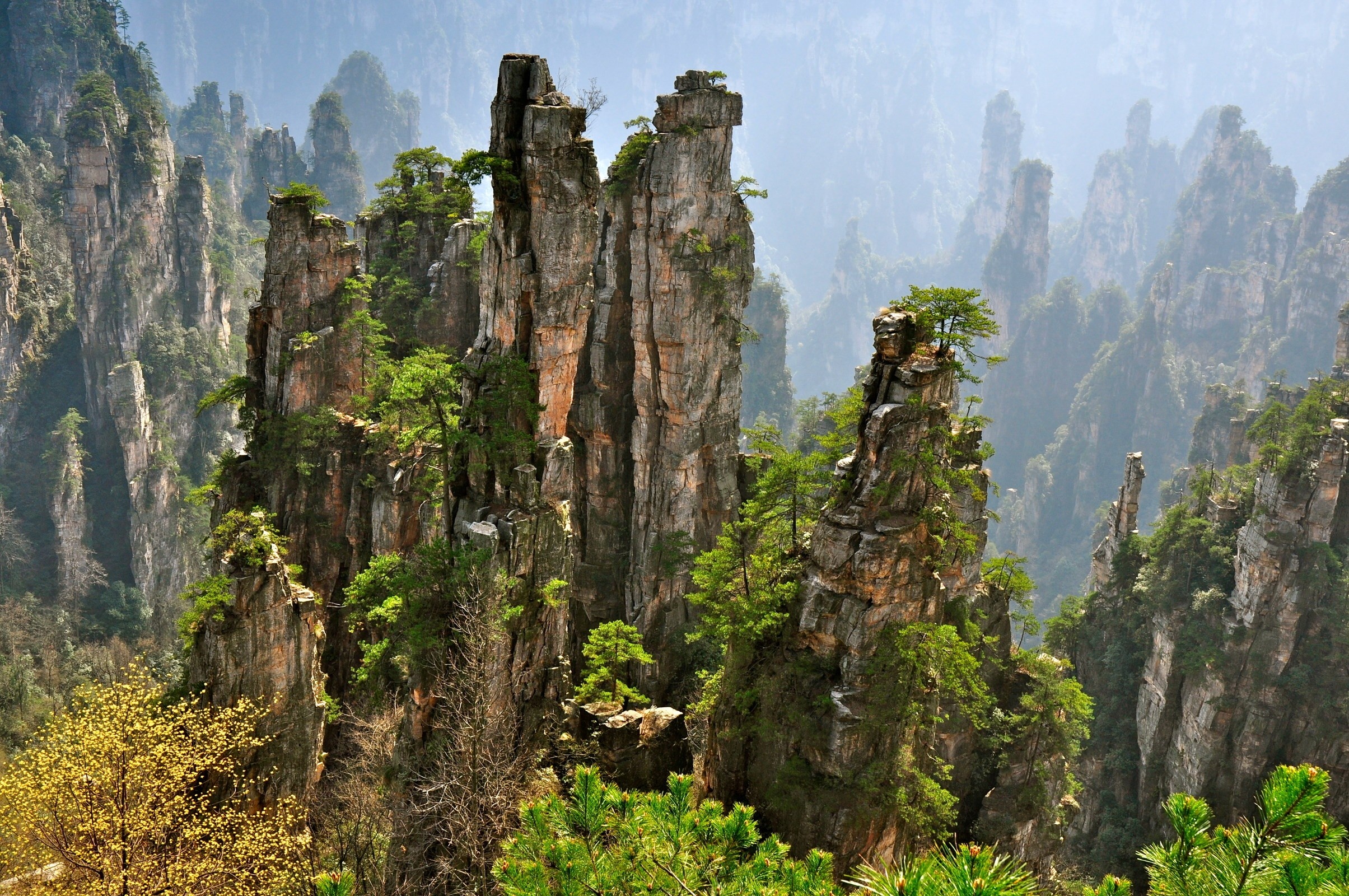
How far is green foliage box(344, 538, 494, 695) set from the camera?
594 inches

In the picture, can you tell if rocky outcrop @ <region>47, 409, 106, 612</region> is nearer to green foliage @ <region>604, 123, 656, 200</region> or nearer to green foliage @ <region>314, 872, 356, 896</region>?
green foliage @ <region>604, 123, 656, 200</region>

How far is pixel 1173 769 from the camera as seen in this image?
2861 centimetres

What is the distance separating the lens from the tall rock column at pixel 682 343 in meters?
25.0

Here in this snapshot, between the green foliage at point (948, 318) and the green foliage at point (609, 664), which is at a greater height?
the green foliage at point (948, 318)

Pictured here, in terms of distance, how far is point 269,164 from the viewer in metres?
73.2

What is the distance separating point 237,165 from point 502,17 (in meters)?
57.7

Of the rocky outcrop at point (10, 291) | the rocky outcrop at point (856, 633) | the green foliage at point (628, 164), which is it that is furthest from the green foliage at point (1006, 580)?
the rocky outcrop at point (10, 291)

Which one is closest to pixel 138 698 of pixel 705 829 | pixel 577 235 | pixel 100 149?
pixel 705 829

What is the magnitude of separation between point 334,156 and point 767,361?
138 feet

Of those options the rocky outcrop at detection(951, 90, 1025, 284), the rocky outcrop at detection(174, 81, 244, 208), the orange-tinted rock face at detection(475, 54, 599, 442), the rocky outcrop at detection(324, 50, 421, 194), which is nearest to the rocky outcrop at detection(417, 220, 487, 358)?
the orange-tinted rock face at detection(475, 54, 599, 442)

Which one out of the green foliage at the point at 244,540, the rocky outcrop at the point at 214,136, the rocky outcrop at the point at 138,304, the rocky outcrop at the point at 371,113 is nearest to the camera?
the green foliage at the point at 244,540

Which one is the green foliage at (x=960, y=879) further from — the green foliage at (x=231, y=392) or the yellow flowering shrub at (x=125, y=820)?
the green foliage at (x=231, y=392)

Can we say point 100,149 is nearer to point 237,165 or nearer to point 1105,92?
point 237,165

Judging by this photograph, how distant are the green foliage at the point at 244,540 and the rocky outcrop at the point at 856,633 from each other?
370 inches
